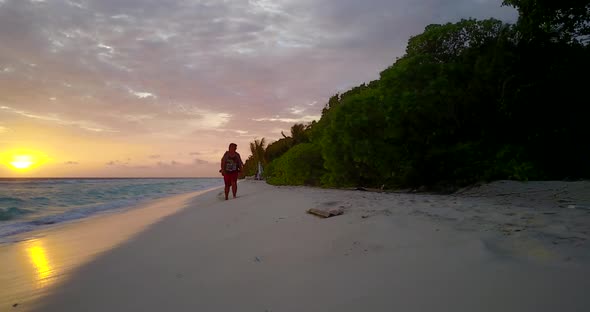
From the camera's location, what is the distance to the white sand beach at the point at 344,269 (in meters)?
1.74

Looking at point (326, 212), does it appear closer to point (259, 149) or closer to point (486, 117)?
point (486, 117)

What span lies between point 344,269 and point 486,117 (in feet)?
34.4

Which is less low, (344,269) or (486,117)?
(486,117)

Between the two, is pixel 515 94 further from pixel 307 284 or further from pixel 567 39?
pixel 307 284

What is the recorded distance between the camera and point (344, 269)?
226cm

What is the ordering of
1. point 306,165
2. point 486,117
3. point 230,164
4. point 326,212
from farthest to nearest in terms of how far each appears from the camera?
1. point 306,165
2. point 486,117
3. point 230,164
4. point 326,212

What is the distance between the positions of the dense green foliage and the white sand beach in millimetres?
6197

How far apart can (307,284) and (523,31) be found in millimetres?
11381

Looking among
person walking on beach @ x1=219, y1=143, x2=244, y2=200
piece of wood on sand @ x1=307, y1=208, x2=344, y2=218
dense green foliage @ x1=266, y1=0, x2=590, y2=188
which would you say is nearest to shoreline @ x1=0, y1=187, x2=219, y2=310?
piece of wood on sand @ x1=307, y1=208, x2=344, y2=218

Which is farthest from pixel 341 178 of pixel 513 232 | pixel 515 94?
pixel 513 232

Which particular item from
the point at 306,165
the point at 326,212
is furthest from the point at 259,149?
the point at 326,212

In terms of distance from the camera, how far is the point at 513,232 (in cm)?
263

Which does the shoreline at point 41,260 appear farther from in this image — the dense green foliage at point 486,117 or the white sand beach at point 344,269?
the dense green foliage at point 486,117

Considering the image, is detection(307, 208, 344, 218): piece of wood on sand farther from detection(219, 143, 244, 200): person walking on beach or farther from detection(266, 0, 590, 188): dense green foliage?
detection(266, 0, 590, 188): dense green foliage
